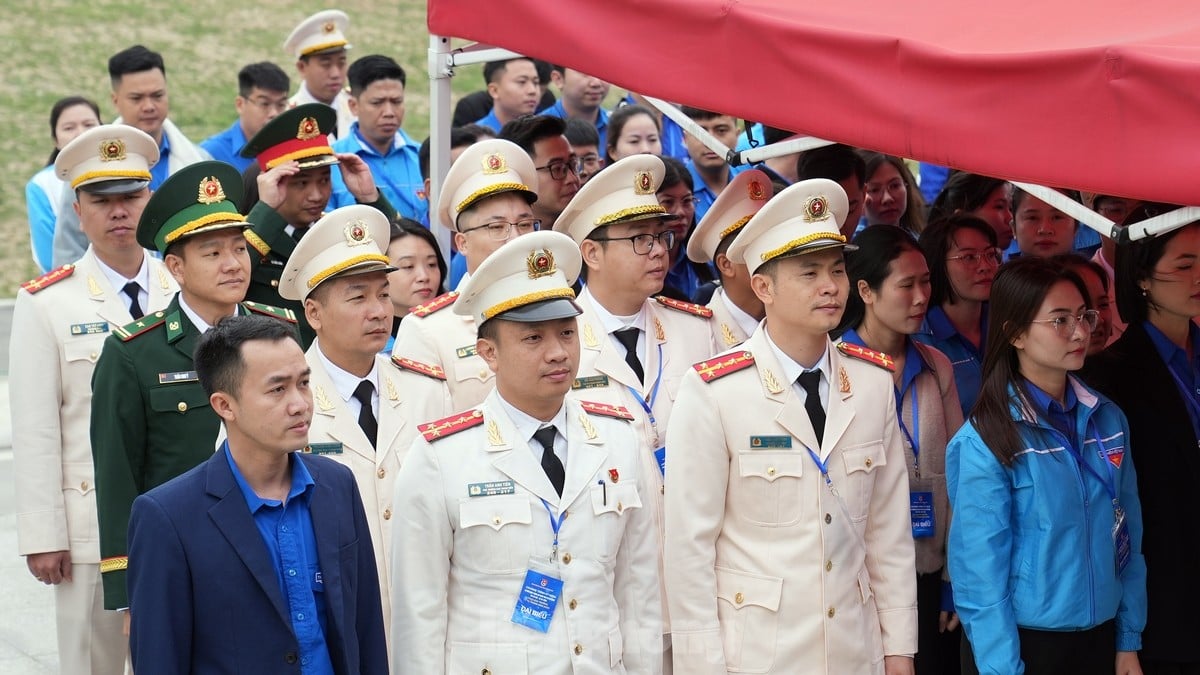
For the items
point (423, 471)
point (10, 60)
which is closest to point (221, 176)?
point (423, 471)

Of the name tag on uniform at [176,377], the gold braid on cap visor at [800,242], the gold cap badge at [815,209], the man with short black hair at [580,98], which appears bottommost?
the name tag on uniform at [176,377]

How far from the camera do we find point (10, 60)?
18.5m

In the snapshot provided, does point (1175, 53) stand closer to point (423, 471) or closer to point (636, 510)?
point (636, 510)

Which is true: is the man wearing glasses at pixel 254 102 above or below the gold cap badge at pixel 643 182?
above

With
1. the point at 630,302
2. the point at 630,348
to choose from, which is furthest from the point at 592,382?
the point at 630,302

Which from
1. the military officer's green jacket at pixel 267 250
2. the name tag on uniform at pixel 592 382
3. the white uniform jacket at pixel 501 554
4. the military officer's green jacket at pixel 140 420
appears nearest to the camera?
the white uniform jacket at pixel 501 554

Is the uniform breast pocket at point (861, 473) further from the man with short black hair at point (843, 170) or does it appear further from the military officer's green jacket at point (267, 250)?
the military officer's green jacket at point (267, 250)

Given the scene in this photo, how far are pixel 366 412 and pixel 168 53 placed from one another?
52.9ft

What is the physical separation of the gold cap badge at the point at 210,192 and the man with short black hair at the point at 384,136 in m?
3.53

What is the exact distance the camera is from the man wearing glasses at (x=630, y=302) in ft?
16.5

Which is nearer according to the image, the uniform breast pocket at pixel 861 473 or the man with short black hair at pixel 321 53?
the uniform breast pocket at pixel 861 473

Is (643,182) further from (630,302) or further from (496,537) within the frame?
(496,537)

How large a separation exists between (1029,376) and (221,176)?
8.42 feet

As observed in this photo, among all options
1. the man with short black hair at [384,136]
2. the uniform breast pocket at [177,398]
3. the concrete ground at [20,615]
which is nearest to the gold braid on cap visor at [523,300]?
the uniform breast pocket at [177,398]
